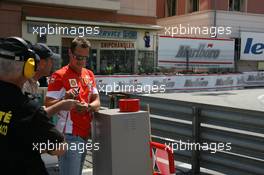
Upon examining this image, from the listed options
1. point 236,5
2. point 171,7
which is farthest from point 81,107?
point 171,7

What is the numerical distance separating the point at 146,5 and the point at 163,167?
1151 inches

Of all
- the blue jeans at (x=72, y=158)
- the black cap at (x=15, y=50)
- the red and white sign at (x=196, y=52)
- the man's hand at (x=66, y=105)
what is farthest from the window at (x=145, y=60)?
the black cap at (x=15, y=50)

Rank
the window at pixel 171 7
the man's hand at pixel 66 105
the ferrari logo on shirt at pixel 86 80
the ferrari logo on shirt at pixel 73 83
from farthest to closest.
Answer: the window at pixel 171 7 → the ferrari logo on shirt at pixel 86 80 → the ferrari logo on shirt at pixel 73 83 → the man's hand at pixel 66 105

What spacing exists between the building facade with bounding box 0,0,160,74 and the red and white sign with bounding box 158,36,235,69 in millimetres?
1715

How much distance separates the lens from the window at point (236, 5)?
120 feet

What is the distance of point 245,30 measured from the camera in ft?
118

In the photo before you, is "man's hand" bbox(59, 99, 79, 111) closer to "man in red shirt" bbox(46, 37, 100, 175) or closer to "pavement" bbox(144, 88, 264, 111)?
"man in red shirt" bbox(46, 37, 100, 175)

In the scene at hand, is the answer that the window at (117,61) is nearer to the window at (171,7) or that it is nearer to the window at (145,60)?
the window at (145,60)

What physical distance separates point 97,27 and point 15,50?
26.5 m

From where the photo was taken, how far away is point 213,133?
18.5 feet

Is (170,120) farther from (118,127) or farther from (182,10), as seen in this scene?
(182,10)

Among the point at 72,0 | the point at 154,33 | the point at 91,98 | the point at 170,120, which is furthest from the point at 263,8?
the point at 91,98

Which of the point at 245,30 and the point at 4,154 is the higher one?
the point at 245,30

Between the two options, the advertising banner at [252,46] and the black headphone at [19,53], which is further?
the advertising banner at [252,46]
